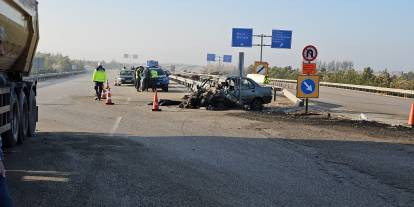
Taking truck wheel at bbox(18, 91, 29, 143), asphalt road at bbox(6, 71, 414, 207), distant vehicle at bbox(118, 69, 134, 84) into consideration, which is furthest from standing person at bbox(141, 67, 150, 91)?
truck wheel at bbox(18, 91, 29, 143)

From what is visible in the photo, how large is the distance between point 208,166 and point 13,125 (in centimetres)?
415

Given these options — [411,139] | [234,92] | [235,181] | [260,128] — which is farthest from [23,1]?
[234,92]

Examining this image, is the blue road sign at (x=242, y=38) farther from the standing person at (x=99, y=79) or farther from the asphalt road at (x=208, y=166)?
the asphalt road at (x=208, y=166)

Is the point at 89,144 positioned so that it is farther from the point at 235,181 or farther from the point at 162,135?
the point at 235,181

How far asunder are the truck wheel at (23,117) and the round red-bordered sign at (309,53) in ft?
38.2

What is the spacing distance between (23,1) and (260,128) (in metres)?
7.11

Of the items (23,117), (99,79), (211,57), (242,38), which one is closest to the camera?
(23,117)

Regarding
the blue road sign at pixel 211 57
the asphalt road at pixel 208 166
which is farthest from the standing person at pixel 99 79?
the blue road sign at pixel 211 57

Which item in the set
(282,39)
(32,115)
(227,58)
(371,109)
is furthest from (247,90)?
(227,58)

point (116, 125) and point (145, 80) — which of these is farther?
point (145, 80)

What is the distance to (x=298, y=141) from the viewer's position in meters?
12.9

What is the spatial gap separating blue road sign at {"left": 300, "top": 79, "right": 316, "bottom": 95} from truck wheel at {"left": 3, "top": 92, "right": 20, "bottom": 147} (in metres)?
11.3

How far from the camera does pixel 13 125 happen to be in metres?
11.0

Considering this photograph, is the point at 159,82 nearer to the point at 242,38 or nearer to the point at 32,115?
the point at 242,38
